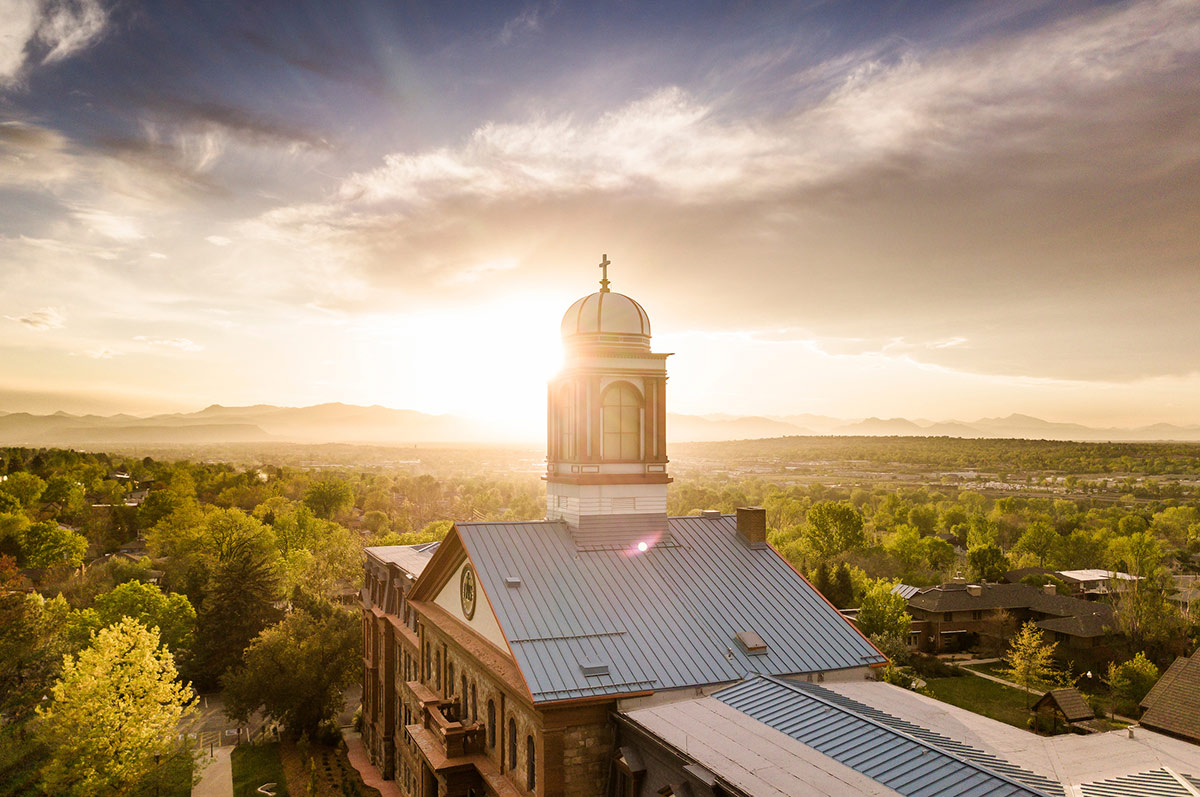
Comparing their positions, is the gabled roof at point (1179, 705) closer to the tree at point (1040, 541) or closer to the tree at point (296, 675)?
the tree at point (296, 675)

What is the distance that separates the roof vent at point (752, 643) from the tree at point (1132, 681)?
40.5 m

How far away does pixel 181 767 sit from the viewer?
29312mm

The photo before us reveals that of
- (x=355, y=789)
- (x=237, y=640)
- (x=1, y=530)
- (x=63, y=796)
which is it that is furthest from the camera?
(x=1, y=530)

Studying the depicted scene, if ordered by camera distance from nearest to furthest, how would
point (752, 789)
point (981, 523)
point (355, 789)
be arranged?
point (752, 789) < point (355, 789) < point (981, 523)

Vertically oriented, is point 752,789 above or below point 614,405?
below

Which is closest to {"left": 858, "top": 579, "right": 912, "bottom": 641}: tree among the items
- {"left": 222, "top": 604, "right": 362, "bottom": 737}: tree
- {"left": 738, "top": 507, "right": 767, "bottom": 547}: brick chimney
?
{"left": 738, "top": 507, "right": 767, "bottom": 547}: brick chimney

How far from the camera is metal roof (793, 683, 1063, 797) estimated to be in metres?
11.8

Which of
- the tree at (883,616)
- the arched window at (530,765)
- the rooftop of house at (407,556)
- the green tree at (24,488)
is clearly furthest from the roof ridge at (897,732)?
the green tree at (24,488)

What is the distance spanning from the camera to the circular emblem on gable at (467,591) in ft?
69.7

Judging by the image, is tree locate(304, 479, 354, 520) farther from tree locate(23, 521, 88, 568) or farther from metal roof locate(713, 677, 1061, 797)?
metal roof locate(713, 677, 1061, 797)

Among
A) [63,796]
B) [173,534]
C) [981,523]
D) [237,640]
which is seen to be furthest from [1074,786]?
[981,523]

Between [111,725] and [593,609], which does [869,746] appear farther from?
[111,725]

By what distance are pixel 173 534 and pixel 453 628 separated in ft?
228

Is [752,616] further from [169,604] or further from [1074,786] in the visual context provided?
[169,604]
